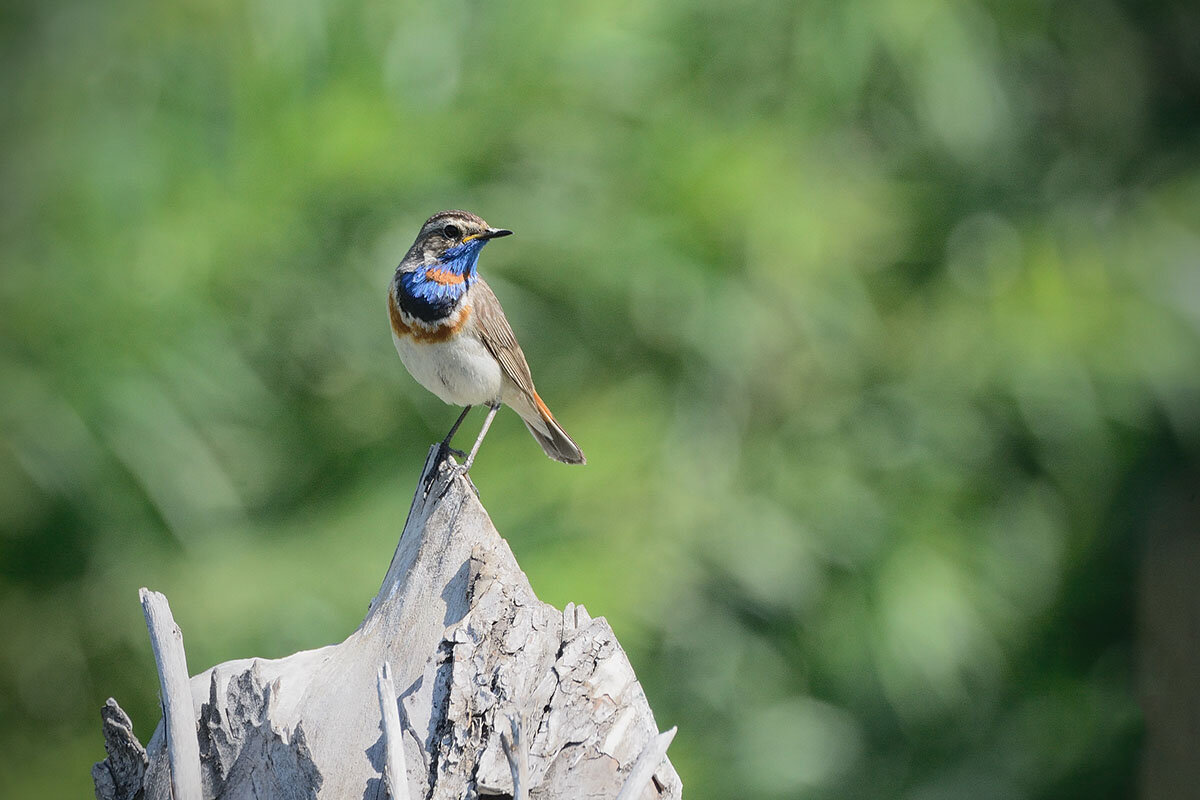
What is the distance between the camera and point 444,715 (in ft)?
5.73

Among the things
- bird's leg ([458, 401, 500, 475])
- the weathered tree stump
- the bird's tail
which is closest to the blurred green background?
the bird's tail

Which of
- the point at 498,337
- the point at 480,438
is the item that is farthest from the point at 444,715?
the point at 498,337

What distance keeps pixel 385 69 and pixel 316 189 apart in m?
0.53

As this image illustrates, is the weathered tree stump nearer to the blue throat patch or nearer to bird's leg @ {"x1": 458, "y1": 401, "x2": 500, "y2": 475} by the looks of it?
bird's leg @ {"x1": 458, "y1": 401, "x2": 500, "y2": 475}

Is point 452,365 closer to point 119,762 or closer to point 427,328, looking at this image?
point 427,328

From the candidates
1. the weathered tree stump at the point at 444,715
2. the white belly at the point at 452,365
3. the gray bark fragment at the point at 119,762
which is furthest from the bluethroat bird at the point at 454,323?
the gray bark fragment at the point at 119,762

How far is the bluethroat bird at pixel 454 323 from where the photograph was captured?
2.89m

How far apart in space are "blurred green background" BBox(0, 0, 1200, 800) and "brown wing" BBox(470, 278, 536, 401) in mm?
1201

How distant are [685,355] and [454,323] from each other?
5.88 ft

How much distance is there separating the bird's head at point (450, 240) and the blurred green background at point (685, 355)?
4.03 ft

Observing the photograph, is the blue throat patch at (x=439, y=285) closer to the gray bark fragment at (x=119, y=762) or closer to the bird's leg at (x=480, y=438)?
the bird's leg at (x=480, y=438)

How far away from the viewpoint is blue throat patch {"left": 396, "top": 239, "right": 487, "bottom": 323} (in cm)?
291

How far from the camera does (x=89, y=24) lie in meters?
4.09

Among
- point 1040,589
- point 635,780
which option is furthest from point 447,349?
point 1040,589
